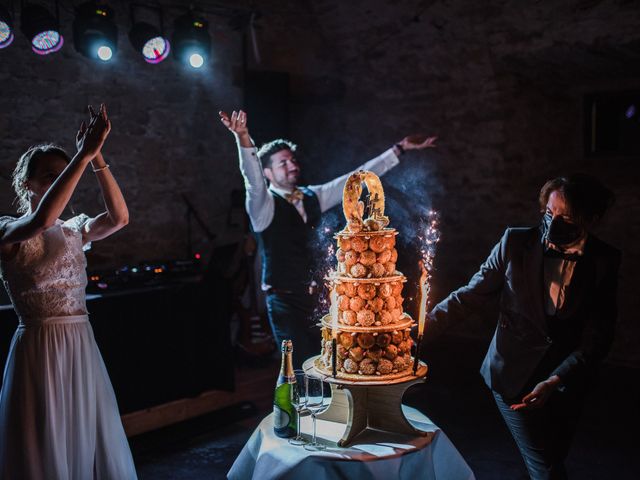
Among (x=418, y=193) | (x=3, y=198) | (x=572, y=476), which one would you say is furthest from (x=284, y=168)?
(x=418, y=193)

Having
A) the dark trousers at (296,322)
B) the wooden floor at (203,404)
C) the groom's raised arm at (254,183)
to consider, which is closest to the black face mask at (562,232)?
the dark trousers at (296,322)

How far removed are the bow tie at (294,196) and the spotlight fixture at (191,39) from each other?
240 cm

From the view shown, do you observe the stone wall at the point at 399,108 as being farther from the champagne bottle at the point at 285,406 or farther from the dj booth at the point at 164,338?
the champagne bottle at the point at 285,406

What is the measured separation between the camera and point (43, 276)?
255 cm

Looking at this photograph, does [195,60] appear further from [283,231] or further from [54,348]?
[54,348]

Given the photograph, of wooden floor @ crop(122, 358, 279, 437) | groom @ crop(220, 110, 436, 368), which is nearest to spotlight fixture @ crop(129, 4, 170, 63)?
groom @ crop(220, 110, 436, 368)

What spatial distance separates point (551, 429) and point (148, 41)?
4.84 metres

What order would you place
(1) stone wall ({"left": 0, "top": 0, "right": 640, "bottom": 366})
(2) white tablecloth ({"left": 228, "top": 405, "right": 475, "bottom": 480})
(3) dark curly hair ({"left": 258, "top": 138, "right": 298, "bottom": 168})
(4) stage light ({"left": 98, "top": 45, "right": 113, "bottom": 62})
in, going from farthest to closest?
(1) stone wall ({"left": 0, "top": 0, "right": 640, "bottom": 366})
(4) stage light ({"left": 98, "top": 45, "right": 113, "bottom": 62})
(3) dark curly hair ({"left": 258, "top": 138, "right": 298, "bottom": 168})
(2) white tablecloth ({"left": 228, "top": 405, "right": 475, "bottom": 480})

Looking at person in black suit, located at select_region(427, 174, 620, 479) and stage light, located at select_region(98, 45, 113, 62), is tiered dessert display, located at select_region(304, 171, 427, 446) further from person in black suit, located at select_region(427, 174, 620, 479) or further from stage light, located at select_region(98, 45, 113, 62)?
stage light, located at select_region(98, 45, 113, 62)

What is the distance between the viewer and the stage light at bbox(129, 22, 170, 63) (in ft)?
19.0

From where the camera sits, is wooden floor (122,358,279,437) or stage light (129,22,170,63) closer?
wooden floor (122,358,279,437)

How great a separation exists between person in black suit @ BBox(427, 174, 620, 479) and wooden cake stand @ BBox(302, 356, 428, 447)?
379 mm

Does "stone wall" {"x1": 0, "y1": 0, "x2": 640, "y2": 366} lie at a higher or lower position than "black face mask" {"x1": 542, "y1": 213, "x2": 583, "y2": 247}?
higher

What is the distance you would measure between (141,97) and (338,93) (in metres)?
2.25
